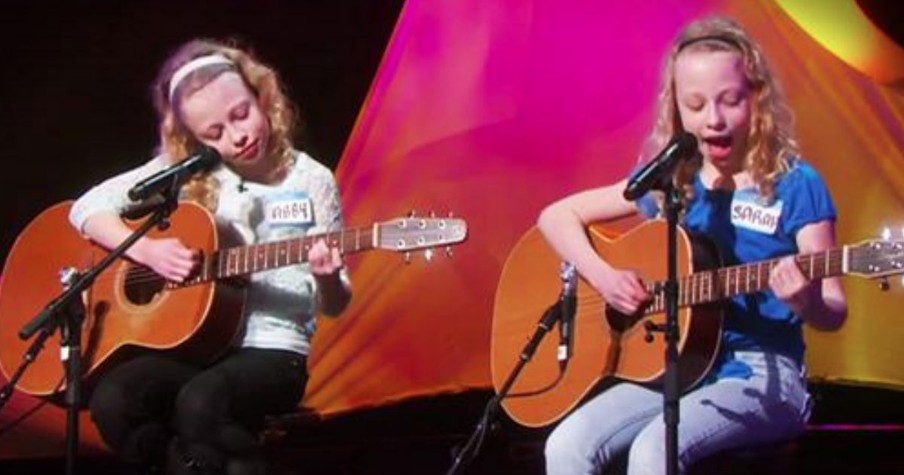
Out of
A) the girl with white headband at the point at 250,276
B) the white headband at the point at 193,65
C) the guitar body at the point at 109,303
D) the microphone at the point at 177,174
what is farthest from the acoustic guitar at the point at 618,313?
the white headband at the point at 193,65

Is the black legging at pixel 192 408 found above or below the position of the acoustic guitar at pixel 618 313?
below

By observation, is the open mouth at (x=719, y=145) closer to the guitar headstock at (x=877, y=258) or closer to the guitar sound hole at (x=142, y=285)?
the guitar headstock at (x=877, y=258)

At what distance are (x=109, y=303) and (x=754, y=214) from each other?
6.07 feet

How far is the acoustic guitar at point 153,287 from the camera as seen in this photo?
3832mm

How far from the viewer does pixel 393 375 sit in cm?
457

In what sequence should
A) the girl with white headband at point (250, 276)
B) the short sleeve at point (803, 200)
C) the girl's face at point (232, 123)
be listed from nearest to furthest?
the short sleeve at point (803, 200) → the girl with white headband at point (250, 276) → the girl's face at point (232, 123)

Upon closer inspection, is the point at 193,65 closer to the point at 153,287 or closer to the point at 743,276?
the point at 153,287

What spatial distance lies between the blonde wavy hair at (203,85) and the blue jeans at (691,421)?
126cm

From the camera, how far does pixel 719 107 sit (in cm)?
367

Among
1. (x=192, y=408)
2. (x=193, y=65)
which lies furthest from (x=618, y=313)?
(x=193, y=65)

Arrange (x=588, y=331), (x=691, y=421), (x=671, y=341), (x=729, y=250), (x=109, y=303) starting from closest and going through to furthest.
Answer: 1. (x=671, y=341)
2. (x=691, y=421)
3. (x=729, y=250)
4. (x=588, y=331)
5. (x=109, y=303)

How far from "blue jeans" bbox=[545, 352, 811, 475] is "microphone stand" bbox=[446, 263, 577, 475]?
0.26 metres

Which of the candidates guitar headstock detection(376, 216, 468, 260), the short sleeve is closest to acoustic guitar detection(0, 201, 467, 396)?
guitar headstock detection(376, 216, 468, 260)

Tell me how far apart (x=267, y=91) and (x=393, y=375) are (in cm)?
96
